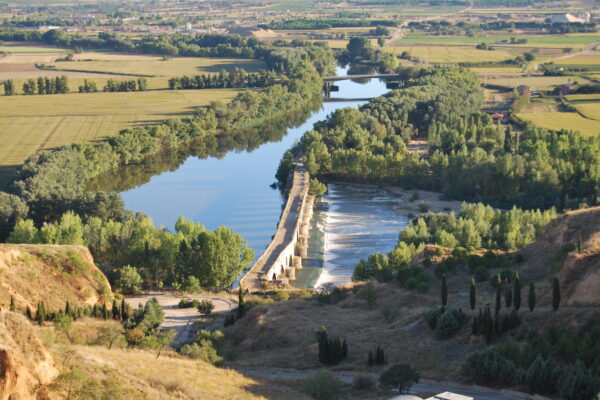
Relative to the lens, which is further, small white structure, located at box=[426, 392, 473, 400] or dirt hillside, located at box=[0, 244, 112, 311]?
dirt hillside, located at box=[0, 244, 112, 311]

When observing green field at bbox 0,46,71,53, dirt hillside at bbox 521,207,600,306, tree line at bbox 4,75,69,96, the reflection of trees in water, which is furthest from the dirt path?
green field at bbox 0,46,71,53

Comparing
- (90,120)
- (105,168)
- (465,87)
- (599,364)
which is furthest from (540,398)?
(465,87)

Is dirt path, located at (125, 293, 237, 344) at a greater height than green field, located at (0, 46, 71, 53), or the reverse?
green field, located at (0, 46, 71, 53)

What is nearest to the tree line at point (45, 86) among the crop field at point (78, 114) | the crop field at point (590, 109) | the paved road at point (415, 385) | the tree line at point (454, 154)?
the crop field at point (78, 114)

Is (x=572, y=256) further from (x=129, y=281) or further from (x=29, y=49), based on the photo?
(x=29, y=49)

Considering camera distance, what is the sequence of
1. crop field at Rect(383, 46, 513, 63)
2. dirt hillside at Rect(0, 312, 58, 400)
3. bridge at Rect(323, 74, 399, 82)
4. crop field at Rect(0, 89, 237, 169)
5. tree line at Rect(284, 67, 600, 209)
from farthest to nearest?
crop field at Rect(383, 46, 513, 63) → bridge at Rect(323, 74, 399, 82) → crop field at Rect(0, 89, 237, 169) → tree line at Rect(284, 67, 600, 209) → dirt hillside at Rect(0, 312, 58, 400)

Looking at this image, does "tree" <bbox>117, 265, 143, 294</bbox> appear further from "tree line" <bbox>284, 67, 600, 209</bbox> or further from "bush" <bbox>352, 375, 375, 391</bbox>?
"tree line" <bbox>284, 67, 600, 209</bbox>

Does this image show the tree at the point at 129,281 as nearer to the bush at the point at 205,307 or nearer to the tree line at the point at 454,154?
the bush at the point at 205,307
